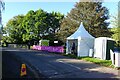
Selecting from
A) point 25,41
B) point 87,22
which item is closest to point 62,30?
point 87,22

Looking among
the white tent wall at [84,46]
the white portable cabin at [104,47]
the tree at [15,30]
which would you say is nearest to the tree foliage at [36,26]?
the tree at [15,30]

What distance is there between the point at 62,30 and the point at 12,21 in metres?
43.9

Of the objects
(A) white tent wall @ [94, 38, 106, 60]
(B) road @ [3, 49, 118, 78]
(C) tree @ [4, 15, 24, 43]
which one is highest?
(C) tree @ [4, 15, 24, 43]

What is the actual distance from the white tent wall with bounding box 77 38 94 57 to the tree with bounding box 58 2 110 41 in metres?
28.6

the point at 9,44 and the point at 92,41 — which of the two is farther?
the point at 9,44

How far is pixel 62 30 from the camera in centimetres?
6700

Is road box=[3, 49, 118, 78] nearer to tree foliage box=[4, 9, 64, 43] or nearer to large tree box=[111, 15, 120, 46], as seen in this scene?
large tree box=[111, 15, 120, 46]

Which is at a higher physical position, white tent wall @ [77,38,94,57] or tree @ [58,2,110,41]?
tree @ [58,2,110,41]

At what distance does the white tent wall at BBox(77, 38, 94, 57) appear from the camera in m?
35.5

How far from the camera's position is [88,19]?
6638cm

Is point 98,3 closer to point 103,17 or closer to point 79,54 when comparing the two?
point 103,17

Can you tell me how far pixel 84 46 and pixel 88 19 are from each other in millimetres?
31454

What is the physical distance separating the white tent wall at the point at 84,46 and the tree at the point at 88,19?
28560 mm

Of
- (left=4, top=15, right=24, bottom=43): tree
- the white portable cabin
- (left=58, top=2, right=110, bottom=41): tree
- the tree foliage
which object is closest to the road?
the white portable cabin
